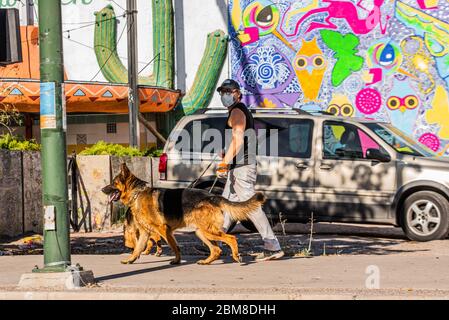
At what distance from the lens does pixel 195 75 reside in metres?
25.1

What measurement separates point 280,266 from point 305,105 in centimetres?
1391

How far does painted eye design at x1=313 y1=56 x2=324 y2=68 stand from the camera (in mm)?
23870

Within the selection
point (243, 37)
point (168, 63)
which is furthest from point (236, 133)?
point (168, 63)

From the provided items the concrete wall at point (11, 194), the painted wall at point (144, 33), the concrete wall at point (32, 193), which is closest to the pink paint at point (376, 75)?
the painted wall at point (144, 33)

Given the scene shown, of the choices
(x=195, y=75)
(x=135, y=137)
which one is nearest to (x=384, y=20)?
(x=195, y=75)

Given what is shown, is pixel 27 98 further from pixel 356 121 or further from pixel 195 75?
pixel 356 121

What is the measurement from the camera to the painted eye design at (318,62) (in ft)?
78.3

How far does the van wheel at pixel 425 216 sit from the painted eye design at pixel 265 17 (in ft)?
37.1

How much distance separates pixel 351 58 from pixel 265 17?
8.30 ft

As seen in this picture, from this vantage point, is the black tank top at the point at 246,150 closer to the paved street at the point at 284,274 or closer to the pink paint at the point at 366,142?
the paved street at the point at 284,274

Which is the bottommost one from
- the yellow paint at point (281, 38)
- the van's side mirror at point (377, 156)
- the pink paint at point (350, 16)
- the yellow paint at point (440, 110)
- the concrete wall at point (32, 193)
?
the concrete wall at point (32, 193)

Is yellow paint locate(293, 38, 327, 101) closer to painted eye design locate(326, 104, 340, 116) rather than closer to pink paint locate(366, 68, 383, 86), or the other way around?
painted eye design locate(326, 104, 340, 116)

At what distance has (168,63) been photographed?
24969 mm

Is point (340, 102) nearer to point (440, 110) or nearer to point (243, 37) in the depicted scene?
point (440, 110)
